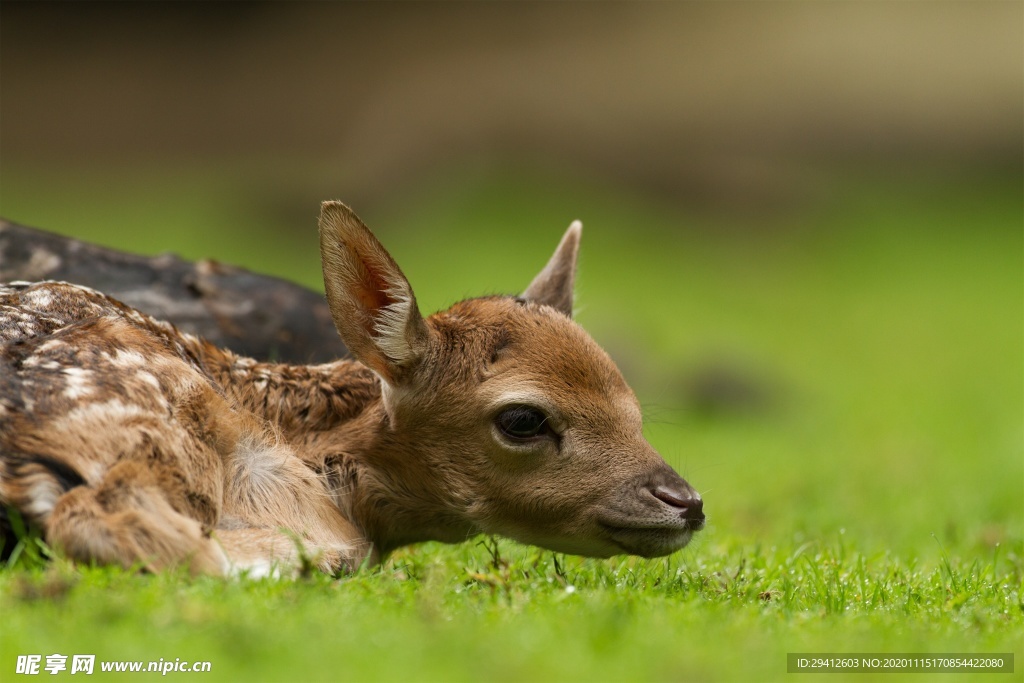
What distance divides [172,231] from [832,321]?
10.6 m

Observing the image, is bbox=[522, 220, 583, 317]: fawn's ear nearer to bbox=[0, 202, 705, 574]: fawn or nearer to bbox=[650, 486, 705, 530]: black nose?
bbox=[0, 202, 705, 574]: fawn

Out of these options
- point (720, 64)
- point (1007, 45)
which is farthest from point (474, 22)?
point (1007, 45)

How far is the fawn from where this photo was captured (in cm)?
471

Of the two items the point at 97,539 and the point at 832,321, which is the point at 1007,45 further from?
the point at 97,539

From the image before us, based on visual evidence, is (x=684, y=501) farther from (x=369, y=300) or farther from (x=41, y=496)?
(x=41, y=496)

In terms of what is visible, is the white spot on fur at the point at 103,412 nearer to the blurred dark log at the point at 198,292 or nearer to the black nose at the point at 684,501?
the black nose at the point at 684,501

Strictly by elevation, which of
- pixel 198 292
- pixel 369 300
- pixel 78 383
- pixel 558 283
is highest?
pixel 198 292

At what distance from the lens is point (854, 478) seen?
1016 centimetres

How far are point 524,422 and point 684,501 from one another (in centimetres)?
72

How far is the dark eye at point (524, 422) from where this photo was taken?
5.34 meters

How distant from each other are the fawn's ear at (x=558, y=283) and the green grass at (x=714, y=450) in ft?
2.59

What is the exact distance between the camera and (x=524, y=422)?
5.35m

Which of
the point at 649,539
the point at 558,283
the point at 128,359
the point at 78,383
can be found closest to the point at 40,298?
the point at 128,359

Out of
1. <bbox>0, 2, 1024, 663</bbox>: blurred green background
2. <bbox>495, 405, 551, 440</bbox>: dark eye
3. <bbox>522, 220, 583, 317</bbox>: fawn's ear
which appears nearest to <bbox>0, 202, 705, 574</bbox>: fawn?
<bbox>495, 405, 551, 440</bbox>: dark eye
